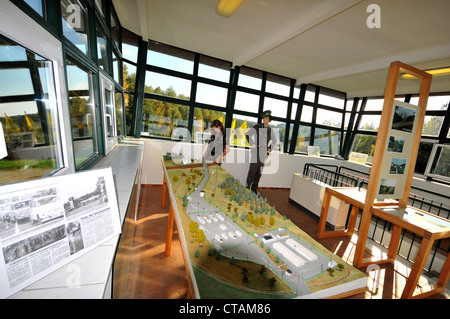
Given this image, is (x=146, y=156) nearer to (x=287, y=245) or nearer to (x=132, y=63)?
(x=132, y=63)

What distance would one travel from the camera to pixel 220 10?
271 cm

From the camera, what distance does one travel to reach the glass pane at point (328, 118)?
6.41m

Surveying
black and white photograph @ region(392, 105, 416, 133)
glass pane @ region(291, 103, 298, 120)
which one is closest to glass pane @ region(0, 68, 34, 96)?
black and white photograph @ region(392, 105, 416, 133)

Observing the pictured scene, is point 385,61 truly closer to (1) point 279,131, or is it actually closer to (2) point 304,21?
(2) point 304,21

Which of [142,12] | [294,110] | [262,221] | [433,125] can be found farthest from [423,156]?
[142,12]

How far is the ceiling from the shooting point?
2.49 meters

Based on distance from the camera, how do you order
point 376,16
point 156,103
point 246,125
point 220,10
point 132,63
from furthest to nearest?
point 246,125, point 156,103, point 132,63, point 220,10, point 376,16

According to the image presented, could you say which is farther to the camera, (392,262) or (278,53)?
(278,53)

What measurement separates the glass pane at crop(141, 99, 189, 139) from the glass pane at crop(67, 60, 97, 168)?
2473 millimetres

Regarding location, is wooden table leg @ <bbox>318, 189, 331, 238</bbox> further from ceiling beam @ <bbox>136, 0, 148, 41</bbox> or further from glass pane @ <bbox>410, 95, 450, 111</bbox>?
glass pane @ <bbox>410, 95, 450, 111</bbox>

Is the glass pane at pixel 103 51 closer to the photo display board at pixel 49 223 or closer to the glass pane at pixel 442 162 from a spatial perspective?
the photo display board at pixel 49 223

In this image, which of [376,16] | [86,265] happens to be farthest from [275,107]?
[86,265]

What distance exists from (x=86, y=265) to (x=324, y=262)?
4.37 feet

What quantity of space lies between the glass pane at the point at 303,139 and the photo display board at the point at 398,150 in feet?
12.6
